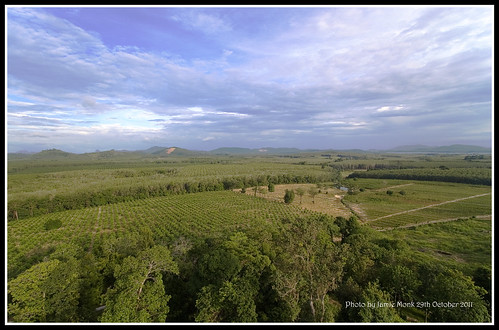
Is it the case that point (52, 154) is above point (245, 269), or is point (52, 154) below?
above

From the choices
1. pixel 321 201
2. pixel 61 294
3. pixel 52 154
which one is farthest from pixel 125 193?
pixel 52 154

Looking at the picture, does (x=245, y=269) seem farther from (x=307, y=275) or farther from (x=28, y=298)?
(x=28, y=298)

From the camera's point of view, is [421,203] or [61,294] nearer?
[61,294]

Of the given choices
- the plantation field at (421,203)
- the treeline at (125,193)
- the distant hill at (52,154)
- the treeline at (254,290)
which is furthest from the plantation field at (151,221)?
the distant hill at (52,154)

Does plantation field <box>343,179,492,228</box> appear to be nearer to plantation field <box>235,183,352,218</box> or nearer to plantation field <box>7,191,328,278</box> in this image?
plantation field <box>235,183,352,218</box>

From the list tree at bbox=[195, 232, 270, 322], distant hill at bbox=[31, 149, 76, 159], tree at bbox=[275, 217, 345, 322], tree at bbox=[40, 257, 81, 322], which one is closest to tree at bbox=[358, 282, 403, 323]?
tree at bbox=[275, 217, 345, 322]

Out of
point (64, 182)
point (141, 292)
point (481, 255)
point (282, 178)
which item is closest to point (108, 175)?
point (64, 182)
